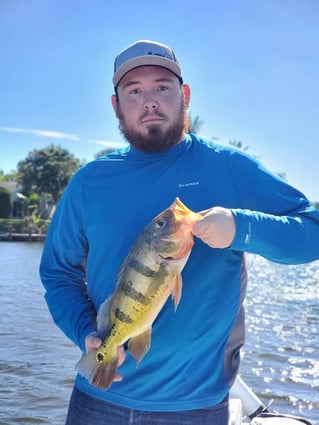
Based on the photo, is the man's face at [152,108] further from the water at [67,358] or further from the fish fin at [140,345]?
the water at [67,358]

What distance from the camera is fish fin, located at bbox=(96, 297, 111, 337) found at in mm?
2635

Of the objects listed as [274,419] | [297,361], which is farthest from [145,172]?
[297,361]

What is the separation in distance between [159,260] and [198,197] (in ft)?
1.62

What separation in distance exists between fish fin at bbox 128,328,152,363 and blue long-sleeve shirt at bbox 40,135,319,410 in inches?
5.4

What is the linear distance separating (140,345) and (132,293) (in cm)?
27

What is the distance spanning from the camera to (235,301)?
9.19 ft

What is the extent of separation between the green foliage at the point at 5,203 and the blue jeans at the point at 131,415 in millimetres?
64628

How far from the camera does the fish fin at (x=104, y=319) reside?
263cm

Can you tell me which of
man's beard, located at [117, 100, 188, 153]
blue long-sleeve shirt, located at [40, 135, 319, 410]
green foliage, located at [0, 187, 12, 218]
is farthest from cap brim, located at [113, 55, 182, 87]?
green foliage, located at [0, 187, 12, 218]

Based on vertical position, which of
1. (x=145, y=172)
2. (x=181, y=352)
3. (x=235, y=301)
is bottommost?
(x=181, y=352)

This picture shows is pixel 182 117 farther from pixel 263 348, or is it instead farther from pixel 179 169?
pixel 263 348

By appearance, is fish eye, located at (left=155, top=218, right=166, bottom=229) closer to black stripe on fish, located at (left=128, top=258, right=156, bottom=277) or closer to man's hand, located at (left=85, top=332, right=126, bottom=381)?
black stripe on fish, located at (left=128, top=258, right=156, bottom=277)

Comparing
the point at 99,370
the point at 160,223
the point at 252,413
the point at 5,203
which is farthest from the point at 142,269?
the point at 5,203

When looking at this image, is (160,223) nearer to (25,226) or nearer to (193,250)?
(193,250)
